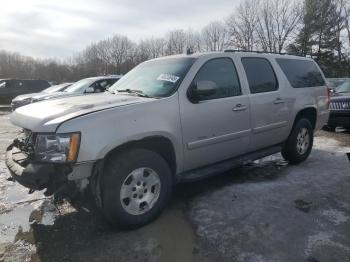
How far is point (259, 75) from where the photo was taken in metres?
5.57

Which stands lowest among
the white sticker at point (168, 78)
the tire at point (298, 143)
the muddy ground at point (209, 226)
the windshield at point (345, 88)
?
the muddy ground at point (209, 226)

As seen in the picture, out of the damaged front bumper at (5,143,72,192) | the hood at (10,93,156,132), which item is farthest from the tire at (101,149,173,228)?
the hood at (10,93,156,132)

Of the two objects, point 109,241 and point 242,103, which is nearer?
point 109,241

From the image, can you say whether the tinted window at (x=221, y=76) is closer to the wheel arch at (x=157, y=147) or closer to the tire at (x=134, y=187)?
the wheel arch at (x=157, y=147)

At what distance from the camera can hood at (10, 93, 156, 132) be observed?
3527mm

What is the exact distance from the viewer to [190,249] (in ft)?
11.6

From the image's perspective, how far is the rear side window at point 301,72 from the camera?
243 inches

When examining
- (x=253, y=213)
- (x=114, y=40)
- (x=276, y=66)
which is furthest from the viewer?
(x=114, y=40)

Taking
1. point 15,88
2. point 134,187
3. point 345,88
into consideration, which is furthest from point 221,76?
point 15,88

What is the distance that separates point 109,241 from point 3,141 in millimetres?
6605

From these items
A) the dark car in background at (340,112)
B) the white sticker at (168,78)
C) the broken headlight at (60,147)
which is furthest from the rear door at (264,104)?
the dark car in background at (340,112)

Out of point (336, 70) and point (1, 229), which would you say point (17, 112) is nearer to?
point (1, 229)

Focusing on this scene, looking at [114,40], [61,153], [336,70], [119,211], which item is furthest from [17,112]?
[114,40]

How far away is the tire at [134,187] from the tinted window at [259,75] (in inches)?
79.8
